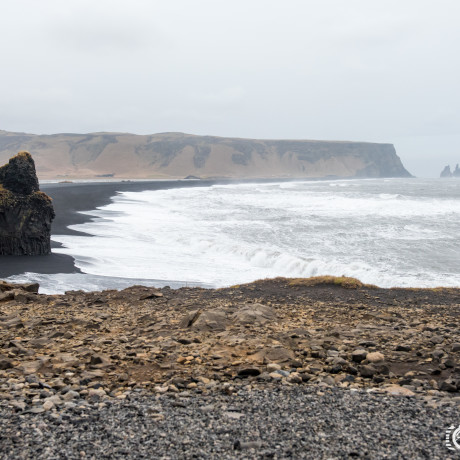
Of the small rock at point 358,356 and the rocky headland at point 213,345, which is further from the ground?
the small rock at point 358,356

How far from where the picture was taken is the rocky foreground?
204 inches

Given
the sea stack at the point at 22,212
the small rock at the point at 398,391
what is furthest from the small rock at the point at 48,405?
the sea stack at the point at 22,212

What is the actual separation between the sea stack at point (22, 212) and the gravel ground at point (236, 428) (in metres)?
18.7

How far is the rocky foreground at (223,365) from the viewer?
517cm

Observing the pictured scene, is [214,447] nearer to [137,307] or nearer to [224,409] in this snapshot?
[224,409]

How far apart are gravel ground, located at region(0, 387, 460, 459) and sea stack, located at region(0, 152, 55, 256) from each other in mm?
18740

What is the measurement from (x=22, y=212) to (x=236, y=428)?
68.2ft

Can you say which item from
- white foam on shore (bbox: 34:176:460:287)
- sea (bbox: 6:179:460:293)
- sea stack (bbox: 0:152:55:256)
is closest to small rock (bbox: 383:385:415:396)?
sea (bbox: 6:179:460:293)

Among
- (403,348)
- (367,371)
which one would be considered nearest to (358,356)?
(367,371)

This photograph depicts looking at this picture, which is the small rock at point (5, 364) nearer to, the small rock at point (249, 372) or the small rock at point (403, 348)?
the small rock at point (249, 372)

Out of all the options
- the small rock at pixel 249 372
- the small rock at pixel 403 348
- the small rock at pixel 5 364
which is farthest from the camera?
the small rock at pixel 403 348

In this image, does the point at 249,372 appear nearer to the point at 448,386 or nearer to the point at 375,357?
the point at 375,357

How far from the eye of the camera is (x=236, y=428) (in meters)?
5.04

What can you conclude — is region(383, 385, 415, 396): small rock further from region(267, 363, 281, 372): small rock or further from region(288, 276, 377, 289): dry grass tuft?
region(288, 276, 377, 289): dry grass tuft
